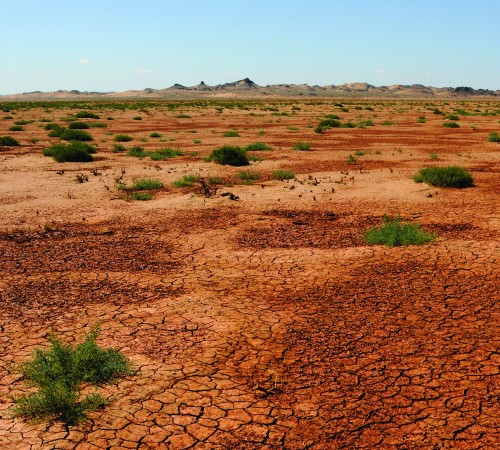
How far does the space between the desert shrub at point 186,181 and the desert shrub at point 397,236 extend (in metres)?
7.09

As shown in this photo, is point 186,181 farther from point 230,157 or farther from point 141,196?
point 230,157

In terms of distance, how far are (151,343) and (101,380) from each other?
90 cm

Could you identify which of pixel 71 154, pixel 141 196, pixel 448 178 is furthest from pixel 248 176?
pixel 71 154

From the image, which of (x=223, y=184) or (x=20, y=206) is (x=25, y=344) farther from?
(x=223, y=184)

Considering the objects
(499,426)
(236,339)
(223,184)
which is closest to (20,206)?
(223,184)

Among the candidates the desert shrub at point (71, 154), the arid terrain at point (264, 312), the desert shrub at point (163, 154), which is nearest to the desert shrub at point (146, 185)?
the arid terrain at point (264, 312)

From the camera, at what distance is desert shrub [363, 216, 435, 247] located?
8.87m

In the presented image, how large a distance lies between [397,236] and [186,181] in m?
8.00

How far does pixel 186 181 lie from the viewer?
15312 mm

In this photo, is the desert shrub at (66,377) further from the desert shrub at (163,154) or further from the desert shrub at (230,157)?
the desert shrub at (163,154)

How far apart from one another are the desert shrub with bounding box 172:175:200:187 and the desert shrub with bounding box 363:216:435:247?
7.09 m

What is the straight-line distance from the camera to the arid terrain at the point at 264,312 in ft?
13.7

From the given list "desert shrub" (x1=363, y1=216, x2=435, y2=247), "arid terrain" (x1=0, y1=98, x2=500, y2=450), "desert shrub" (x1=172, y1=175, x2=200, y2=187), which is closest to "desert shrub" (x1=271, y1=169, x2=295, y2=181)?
"arid terrain" (x1=0, y1=98, x2=500, y2=450)

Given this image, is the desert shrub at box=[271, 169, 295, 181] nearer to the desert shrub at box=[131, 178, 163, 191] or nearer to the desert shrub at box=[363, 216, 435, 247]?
the desert shrub at box=[131, 178, 163, 191]
